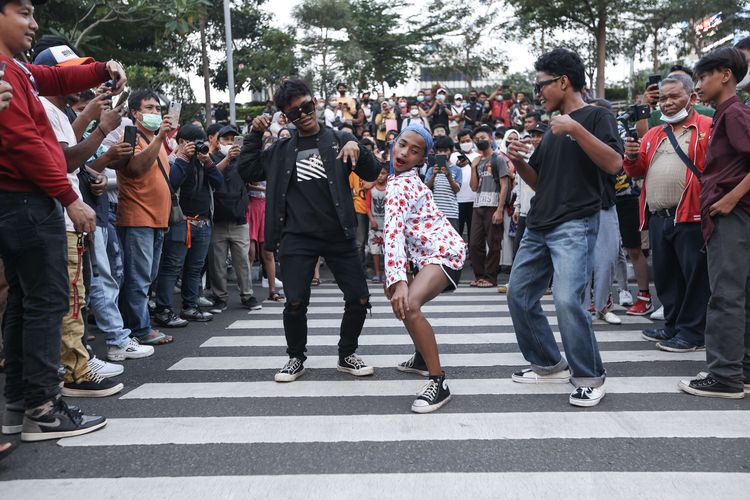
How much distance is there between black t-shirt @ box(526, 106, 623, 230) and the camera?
14.9ft

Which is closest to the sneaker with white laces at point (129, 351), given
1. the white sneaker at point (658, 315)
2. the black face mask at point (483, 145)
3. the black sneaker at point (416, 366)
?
the black sneaker at point (416, 366)

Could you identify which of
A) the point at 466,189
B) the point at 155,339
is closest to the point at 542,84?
the point at 155,339

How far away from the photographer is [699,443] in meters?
3.73

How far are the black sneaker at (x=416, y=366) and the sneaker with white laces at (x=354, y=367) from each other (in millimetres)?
247

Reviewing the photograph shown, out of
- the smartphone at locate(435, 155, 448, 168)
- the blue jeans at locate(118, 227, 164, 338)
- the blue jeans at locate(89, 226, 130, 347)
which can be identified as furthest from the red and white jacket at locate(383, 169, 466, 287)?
the smartphone at locate(435, 155, 448, 168)

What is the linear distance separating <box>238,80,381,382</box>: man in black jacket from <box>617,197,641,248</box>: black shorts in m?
Answer: 3.93

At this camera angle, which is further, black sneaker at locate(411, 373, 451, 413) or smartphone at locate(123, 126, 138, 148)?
smartphone at locate(123, 126, 138, 148)

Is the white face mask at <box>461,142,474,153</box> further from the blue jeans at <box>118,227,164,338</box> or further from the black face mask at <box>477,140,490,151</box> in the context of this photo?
the blue jeans at <box>118,227,164,338</box>

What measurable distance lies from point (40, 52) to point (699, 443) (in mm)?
4933

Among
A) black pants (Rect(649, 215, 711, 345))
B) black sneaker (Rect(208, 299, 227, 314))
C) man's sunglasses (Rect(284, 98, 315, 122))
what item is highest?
man's sunglasses (Rect(284, 98, 315, 122))

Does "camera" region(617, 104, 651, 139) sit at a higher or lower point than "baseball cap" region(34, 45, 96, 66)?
lower

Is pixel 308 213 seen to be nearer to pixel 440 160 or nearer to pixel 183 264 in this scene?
pixel 183 264

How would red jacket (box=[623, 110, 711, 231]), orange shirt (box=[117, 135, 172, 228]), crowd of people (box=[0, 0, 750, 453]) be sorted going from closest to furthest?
crowd of people (box=[0, 0, 750, 453]) < red jacket (box=[623, 110, 711, 231]) < orange shirt (box=[117, 135, 172, 228])

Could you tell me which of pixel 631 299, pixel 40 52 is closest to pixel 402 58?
pixel 631 299
